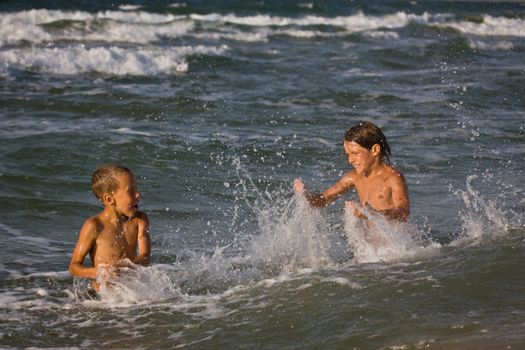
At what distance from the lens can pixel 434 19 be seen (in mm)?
32094

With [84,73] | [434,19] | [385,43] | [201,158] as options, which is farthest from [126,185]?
[434,19]

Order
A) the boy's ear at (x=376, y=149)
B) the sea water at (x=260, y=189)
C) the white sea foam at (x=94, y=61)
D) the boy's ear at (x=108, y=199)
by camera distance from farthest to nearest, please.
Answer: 1. the white sea foam at (x=94, y=61)
2. the boy's ear at (x=376, y=149)
3. the boy's ear at (x=108, y=199)
4. the sea water at (x=260, y=189)

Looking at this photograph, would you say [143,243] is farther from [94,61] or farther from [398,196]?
[94,61]

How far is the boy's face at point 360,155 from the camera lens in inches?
278

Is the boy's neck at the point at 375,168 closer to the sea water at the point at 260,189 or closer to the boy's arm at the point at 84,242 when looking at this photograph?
the sea water at the point at 260,189

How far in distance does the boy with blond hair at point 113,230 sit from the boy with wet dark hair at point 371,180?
50.9 inches

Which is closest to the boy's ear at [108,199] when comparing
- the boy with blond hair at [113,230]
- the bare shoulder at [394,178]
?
the boy with blond hair at [113,230]

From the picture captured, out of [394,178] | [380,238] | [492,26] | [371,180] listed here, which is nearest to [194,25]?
[492,26]

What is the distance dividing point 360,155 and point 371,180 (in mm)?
316

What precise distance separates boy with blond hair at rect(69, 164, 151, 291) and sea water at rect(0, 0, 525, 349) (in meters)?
0.18

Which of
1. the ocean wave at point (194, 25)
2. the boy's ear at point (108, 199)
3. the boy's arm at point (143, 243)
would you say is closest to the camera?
the boy's ear at point (108, 199)

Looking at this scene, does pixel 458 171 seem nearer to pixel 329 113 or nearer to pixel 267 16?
pixel 329 113

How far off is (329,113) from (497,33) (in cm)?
1592

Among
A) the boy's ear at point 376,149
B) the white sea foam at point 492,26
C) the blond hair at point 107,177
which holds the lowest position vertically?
the boy's ear at point 376,149
